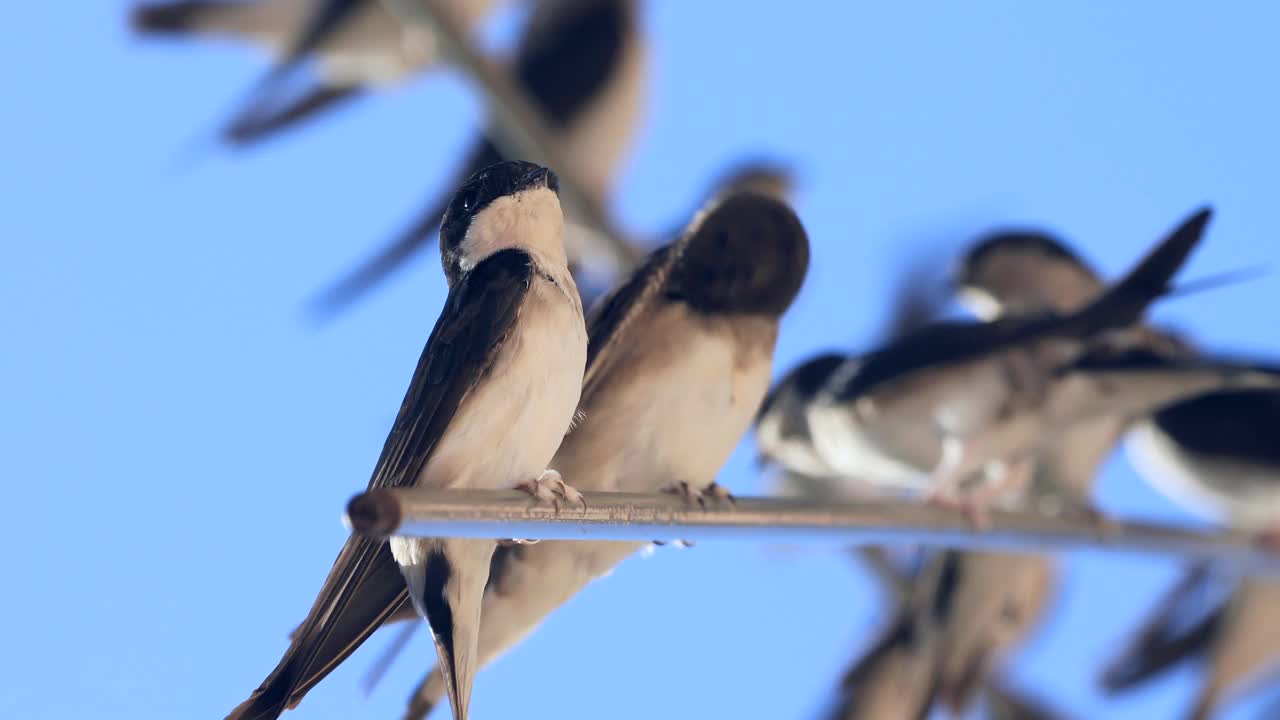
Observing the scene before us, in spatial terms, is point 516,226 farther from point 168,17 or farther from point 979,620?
point 168,17

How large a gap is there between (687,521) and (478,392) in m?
0.14

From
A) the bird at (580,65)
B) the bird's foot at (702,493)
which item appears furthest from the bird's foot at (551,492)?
the bird at (580,65)

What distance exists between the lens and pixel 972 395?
1.44 metres

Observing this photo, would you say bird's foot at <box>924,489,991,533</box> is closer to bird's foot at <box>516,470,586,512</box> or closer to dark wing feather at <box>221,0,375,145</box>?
bird's foot at <box>516,470,586,512</box>

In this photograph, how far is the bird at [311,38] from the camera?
6.54 feet

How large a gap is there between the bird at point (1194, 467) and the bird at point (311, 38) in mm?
783

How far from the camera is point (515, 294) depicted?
0.55 m

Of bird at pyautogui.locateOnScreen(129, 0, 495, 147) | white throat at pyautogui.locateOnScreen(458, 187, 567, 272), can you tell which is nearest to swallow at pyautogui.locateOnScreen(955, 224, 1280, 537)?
bird at pyautogui.locateOnScreen(129, 0, 495, 147)

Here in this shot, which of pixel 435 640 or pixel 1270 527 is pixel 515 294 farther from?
pixel 1270 527

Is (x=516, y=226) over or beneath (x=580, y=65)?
beneath

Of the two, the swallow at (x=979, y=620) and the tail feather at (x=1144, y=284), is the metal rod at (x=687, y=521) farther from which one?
the swallow at (x=979, y=620)

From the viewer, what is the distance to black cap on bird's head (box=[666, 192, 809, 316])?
0.82 meters

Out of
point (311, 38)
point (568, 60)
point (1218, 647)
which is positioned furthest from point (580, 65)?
point (1218, 647)

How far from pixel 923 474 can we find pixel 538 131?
77 cm
